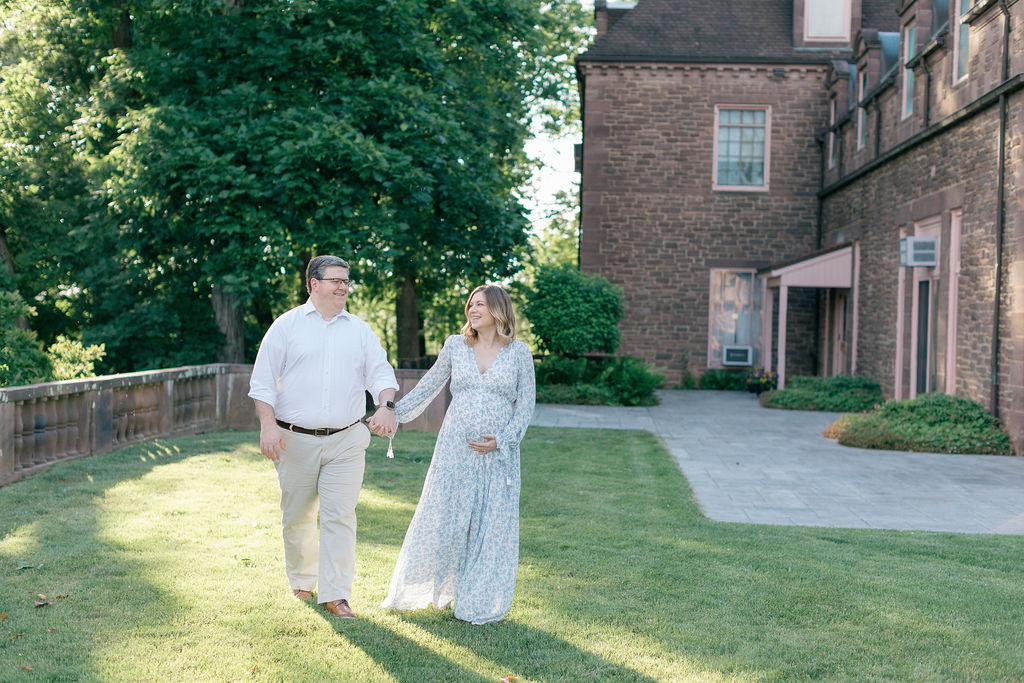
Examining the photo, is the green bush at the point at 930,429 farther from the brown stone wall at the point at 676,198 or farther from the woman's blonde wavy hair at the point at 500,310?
the brown stone wall at the point at 676,198

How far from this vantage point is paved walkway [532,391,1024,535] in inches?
312

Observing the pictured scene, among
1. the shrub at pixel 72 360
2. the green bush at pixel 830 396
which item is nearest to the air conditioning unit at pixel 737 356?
the green bush at pixel 830 396

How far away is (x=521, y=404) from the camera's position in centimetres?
516

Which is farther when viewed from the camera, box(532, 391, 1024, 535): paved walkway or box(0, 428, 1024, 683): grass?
box(532, 391, 1024, 535): paved walkway

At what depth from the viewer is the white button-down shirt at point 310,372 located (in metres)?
5.09

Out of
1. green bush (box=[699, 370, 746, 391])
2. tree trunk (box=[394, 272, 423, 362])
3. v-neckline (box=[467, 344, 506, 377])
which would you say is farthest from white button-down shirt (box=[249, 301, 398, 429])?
green bush (box=[699, 370, 746, 391])

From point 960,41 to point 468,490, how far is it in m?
11.8

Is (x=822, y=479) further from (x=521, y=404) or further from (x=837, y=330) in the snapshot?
(x=837, y=330)

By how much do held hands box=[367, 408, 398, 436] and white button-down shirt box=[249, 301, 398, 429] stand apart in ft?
0.63

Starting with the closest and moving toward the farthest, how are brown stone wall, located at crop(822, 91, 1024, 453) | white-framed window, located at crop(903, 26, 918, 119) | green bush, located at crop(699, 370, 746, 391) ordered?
brown stone wall, located at crop(822, 91, 1024, 453)
white-framed window, located at crop(903, 26, 918, 119)
green bush, located at crop(699, 370, 746, 391)

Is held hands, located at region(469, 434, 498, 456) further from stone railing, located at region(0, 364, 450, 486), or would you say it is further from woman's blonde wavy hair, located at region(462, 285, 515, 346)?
stone railing, located at region(0, 364, 450, 486)

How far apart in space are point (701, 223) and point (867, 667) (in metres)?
18.9

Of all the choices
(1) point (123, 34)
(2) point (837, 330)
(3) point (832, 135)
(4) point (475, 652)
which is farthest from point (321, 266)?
(3) point (832, 135)

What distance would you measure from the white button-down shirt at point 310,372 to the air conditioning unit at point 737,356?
59.8 feet
